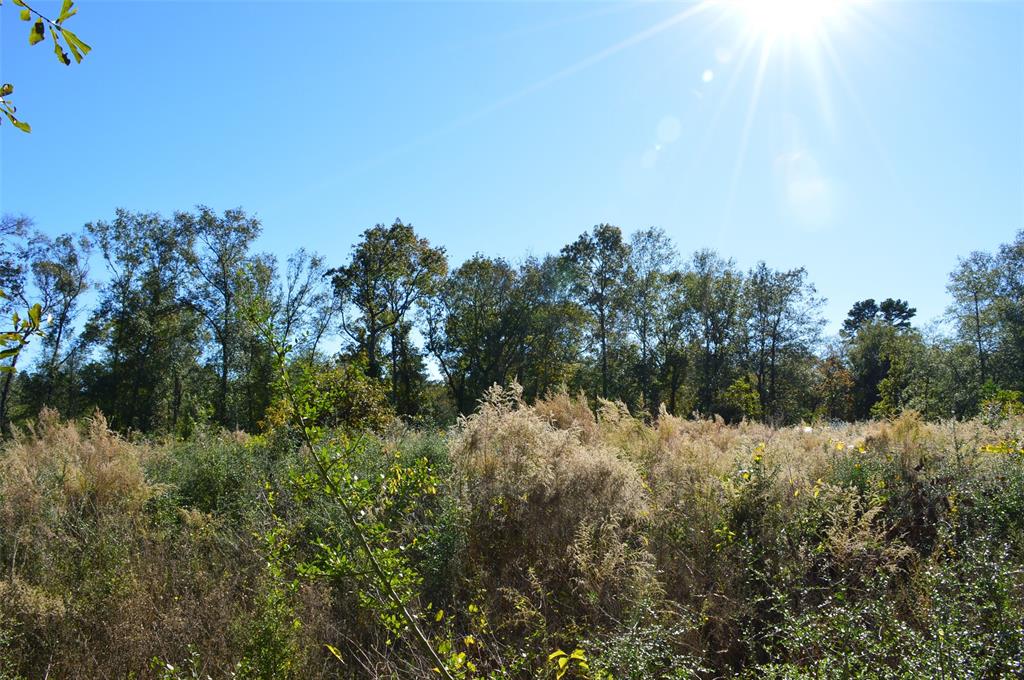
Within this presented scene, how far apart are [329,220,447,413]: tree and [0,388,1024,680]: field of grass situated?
2045cm

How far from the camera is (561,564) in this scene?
4.97 metres

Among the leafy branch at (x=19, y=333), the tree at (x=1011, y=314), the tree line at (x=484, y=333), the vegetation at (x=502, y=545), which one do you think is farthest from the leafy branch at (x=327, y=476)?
the tree at (x=1011, y=314)

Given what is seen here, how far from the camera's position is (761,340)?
120 ft

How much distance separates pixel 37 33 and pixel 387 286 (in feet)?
88.3

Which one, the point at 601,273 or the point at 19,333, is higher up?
the point at 601,273

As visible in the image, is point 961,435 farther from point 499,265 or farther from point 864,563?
point 499,265

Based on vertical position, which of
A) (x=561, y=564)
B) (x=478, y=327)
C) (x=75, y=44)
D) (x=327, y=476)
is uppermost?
(x=478, y=327)

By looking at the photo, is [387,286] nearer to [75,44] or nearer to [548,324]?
[548,324]

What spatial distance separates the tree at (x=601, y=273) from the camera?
32750 millimetres

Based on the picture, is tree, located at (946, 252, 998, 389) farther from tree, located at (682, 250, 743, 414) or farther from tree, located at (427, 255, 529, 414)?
tree, located at (427, 255, 529, 414)

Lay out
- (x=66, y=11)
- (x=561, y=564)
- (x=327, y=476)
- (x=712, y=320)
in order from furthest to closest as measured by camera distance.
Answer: (x=712, y=320) → (x=561, y=564) → (x=327, y=476) → (x=66, y=11)

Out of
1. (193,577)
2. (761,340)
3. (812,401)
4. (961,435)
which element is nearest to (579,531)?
(193,577)

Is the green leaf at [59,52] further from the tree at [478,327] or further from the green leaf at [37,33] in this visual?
the tree at [478,327]

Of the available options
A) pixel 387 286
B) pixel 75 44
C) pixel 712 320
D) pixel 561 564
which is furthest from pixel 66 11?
pixel 712 320
